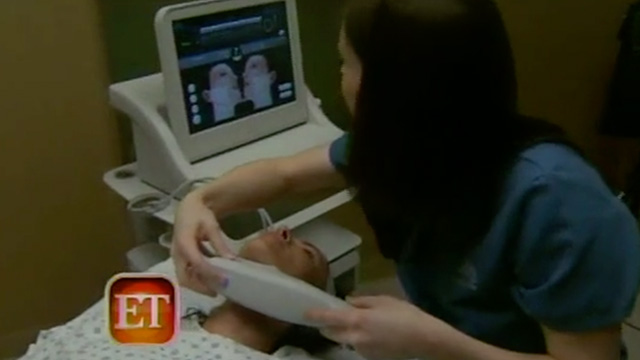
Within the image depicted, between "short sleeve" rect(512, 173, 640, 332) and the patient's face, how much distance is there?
1.75 ft

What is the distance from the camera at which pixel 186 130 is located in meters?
1.67

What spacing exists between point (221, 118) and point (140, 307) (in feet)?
2.27

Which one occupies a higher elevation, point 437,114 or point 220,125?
point 437,114

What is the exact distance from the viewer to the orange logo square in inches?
43.5

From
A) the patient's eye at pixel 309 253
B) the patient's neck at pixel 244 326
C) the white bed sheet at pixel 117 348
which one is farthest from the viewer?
the patient's eye at pixel 309 253

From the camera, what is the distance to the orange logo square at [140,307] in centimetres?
110

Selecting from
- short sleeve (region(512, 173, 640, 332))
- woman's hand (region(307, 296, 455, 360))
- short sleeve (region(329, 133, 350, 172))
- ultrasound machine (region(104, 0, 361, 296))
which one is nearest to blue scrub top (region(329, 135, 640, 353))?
short sleeve (region(512, 173, 640, 332))

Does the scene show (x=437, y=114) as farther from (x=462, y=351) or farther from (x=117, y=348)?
(x=117, y=348)

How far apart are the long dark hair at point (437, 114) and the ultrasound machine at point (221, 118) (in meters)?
0.57

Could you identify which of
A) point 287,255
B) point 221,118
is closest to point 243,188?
point 287,255

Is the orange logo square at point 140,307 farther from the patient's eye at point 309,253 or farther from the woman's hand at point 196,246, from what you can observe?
the patient's eye at point 309,253

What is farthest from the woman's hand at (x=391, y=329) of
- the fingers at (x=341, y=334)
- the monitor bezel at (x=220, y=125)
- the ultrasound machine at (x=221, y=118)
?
the monitor bezel at (x=220, y=125)

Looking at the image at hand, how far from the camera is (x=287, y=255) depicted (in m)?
1.45

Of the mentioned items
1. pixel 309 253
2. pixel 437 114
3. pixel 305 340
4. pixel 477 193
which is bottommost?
pixel 305 340
